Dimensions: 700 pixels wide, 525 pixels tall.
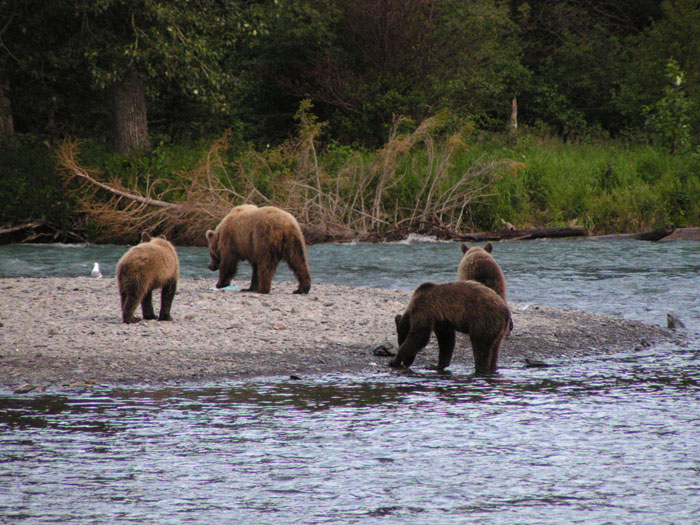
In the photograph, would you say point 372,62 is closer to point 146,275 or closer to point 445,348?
point 146,275

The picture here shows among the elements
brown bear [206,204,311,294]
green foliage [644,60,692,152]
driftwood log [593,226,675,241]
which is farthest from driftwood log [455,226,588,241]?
brown bear [206,204,311,294]

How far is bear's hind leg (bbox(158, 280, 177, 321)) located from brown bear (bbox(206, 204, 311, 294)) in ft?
6.98

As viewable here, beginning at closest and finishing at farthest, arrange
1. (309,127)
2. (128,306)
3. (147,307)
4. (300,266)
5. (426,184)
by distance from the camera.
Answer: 1. (128,306)
2. (147,307)
3. (300,266)
4. (426,184)
5. (309,127)

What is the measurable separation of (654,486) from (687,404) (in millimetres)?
2231

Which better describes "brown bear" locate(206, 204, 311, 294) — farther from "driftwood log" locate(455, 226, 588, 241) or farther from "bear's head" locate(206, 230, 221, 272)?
"driftwood log" locate(455, 226, 588, 241)

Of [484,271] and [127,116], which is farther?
[127,116]

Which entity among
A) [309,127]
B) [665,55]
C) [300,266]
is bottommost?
[300,266]

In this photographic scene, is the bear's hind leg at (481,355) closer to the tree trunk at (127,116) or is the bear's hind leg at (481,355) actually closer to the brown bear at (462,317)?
the brown bear at (462,317)

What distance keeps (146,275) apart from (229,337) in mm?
1089

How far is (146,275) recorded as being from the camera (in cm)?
1021

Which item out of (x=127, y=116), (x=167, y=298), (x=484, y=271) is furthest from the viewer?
(x=127, y=116)

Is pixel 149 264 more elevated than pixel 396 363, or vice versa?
pixel 149 264

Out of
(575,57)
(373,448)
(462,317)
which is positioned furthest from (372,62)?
(373,448)

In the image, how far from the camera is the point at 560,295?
14.8 m
